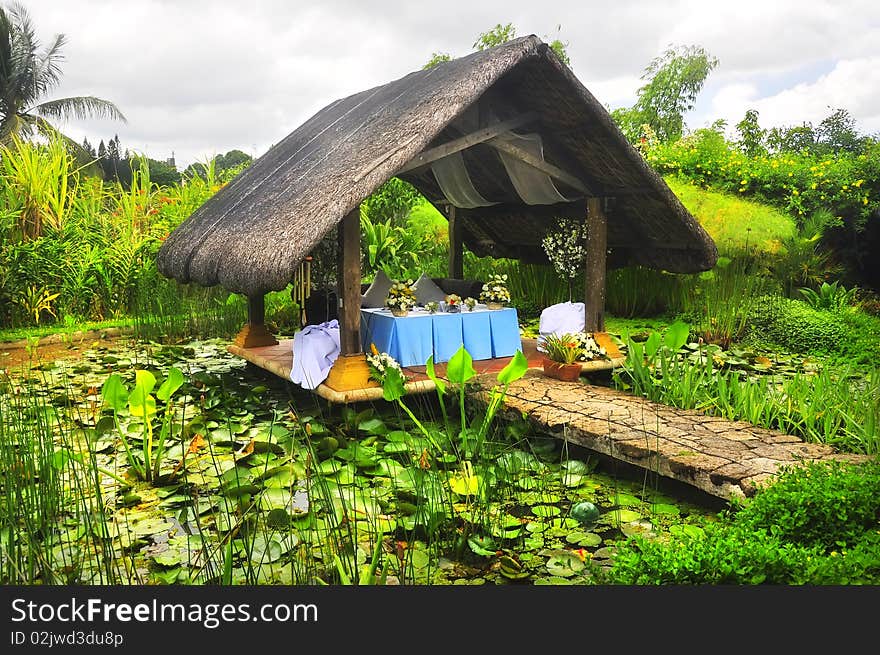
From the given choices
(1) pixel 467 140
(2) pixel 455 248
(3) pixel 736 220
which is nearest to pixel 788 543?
(1) pixel 467 140

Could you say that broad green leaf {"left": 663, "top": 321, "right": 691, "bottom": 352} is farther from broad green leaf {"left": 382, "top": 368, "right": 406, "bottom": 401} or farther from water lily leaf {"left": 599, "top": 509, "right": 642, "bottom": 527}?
broad green leaf {"left": 382, "top": 368, "right": 406, "bottom": 401}

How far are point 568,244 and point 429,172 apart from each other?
63.2 inches

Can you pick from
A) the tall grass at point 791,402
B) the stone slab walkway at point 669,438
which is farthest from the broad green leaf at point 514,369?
the tall grass at point 791,402

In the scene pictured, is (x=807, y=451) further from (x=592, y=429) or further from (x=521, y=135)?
(x=521, y=135)

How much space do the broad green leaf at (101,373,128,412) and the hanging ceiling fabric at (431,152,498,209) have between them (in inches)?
161

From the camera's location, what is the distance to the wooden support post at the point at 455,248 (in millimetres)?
8312

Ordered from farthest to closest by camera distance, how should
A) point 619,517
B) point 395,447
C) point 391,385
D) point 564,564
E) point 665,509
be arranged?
point 395,447 → point 391,385 → point 665,509 → point 619,517 → point 564,564

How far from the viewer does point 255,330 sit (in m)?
7.04

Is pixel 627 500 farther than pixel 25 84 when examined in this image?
No

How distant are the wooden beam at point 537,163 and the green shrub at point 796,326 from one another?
2510 millimetres

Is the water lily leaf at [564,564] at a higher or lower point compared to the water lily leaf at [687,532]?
lower

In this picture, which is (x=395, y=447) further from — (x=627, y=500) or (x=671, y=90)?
(x=671, y=90)

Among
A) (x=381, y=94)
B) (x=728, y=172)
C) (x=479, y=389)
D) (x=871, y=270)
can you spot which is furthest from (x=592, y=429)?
(x=728, y=172)

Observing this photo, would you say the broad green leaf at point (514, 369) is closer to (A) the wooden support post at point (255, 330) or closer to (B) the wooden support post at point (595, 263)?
(B) the wooden support post at point (595, 263)
